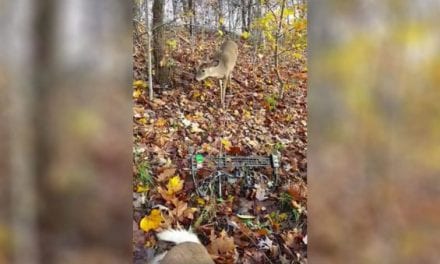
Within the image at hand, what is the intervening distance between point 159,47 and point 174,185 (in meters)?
0.45

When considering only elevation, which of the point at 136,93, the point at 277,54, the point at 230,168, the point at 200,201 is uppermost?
the point at 277,54

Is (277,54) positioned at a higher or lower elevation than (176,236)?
higher

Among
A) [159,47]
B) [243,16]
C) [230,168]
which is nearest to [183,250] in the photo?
[230,168]

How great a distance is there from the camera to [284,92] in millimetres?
1876

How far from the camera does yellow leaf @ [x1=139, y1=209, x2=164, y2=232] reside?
1.83m

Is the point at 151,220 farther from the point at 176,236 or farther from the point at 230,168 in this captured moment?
the point at 230,168

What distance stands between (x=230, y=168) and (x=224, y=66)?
34 cm

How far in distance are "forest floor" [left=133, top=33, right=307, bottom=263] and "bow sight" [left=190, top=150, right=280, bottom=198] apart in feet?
0.05

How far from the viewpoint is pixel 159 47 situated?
1.82 m

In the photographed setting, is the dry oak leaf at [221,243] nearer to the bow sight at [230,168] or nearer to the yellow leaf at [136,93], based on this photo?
the bow sight at [230,168]

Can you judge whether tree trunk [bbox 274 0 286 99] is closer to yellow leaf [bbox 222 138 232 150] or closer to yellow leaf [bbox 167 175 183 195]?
yellow leaf [bbox 222 138 232 150]
